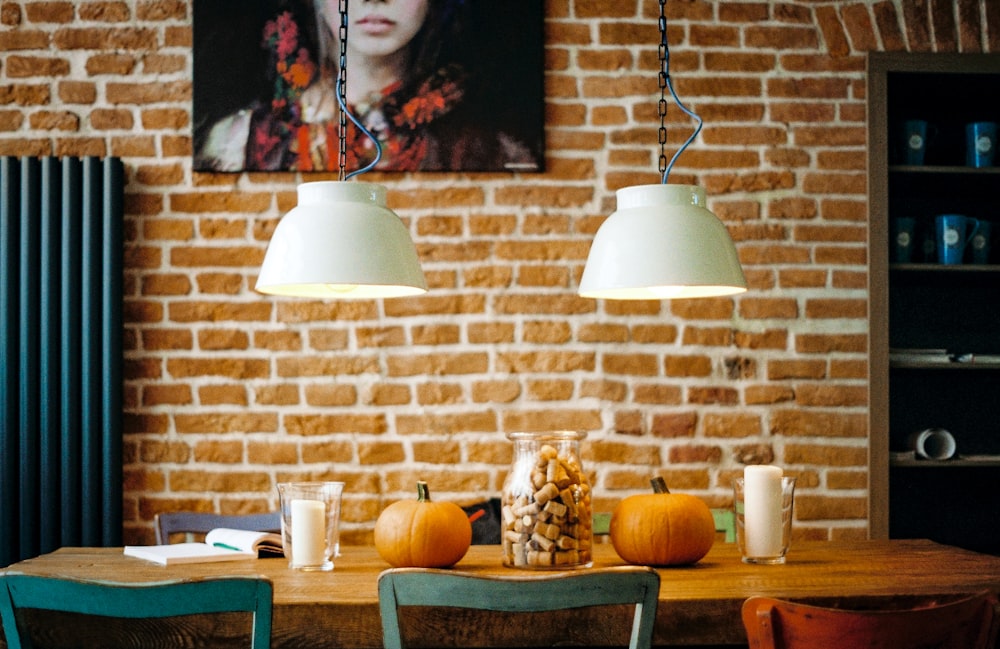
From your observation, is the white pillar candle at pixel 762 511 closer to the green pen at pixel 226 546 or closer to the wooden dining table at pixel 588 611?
the wooden dining table at pixel 588 611

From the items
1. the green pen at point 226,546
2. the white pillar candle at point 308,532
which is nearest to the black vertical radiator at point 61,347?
the green pen at point 226,546

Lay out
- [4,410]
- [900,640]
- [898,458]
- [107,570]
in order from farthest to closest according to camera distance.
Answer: [898,458] → [4,410] → [107,570] → [900,640]

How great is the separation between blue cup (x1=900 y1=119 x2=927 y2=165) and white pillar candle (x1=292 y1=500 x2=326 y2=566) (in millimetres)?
2302

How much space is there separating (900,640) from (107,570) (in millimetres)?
1474

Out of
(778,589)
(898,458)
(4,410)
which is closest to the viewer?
(778,589)

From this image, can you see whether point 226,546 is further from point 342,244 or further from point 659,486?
point 659,486

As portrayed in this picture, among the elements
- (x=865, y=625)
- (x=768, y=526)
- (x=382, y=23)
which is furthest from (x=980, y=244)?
(x=865, y=625)

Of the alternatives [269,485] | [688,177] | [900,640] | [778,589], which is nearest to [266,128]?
[269,485]

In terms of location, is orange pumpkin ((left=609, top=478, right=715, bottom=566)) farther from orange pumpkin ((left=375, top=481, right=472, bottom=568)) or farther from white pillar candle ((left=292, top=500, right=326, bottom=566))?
white pillar candle ((left=292, top=500, right=326, bottom=566))

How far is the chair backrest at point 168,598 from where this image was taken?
4.49ft

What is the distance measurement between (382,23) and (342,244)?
1.52m

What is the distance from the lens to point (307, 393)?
10.0 feet

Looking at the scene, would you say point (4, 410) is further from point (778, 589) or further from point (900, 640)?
point (900, 640)

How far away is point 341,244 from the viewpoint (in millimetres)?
1798
